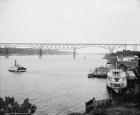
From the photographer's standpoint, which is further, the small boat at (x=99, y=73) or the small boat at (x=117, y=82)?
the small boat at (x=99, y=73)

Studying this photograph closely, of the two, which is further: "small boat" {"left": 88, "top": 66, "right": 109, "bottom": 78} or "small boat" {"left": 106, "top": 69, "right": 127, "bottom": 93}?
"small boat" {"left": 88, "top": 66, "right": 109, "bottom": 78}

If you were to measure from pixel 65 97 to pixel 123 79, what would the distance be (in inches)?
472

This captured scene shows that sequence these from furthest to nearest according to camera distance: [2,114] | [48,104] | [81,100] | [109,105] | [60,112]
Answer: [81,100] → [48,104] → [60,112] → [109,105] → [2,114]

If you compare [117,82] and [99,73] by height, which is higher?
[117,82]

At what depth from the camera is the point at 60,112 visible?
94.6ft

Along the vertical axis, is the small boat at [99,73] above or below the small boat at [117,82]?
below

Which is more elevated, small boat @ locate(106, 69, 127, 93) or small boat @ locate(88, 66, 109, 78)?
small boat @ locate(106, 69, 127, 93)

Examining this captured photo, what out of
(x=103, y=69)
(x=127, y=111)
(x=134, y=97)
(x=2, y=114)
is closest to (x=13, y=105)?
(x=2, y=114)

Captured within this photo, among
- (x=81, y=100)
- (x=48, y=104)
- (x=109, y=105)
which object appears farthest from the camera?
(x=81, y=100)

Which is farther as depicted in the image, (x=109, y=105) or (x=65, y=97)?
(x=65, y=97)

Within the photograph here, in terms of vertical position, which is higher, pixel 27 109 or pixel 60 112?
pixel 27 109

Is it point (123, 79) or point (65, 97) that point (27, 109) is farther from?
point (123, 79)

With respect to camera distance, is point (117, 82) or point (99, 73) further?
point (99, 73)

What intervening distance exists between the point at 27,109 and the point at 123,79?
28750 millimetres
